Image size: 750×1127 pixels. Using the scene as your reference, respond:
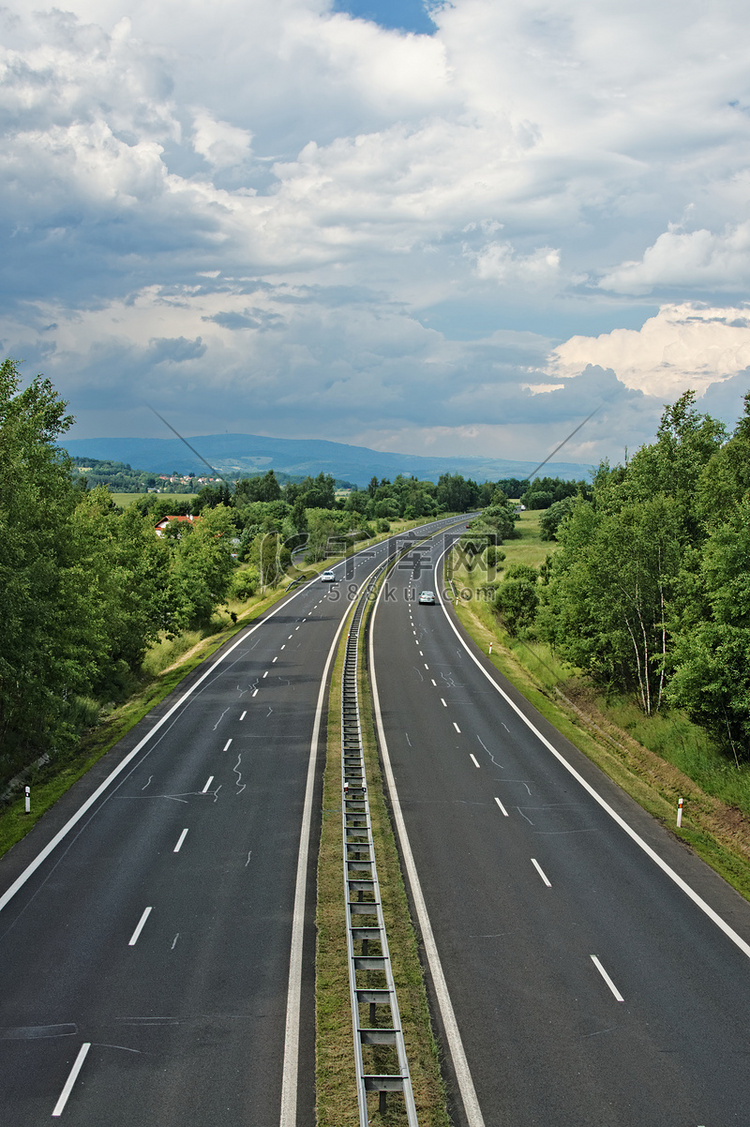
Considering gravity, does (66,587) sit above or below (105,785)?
above

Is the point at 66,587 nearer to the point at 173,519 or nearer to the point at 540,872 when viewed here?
the point at 540,872

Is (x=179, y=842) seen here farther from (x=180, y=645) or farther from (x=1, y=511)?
(x=180, y=645)

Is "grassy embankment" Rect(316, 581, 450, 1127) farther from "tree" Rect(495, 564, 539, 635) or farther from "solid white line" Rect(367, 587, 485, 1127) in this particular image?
"tree" Rect(495, 564, 539, 635)

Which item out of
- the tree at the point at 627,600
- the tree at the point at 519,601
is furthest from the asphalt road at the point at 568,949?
the tree at the point at 519,601

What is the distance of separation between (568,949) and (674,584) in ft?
68.6

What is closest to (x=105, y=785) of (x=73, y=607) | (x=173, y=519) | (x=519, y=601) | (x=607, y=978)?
(x=73, y=607)

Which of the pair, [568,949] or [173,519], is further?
[173,519]

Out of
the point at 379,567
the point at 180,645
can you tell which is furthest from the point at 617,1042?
the point at 379,567

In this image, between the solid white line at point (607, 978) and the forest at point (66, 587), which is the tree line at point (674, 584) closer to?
Answer: the solid white line at point (607, 978)

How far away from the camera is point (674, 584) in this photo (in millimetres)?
33594

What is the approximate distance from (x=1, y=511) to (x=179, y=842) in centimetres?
1033

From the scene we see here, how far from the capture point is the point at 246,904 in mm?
17531

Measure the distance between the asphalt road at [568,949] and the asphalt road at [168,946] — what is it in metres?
2.92

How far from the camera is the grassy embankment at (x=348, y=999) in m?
11.4
